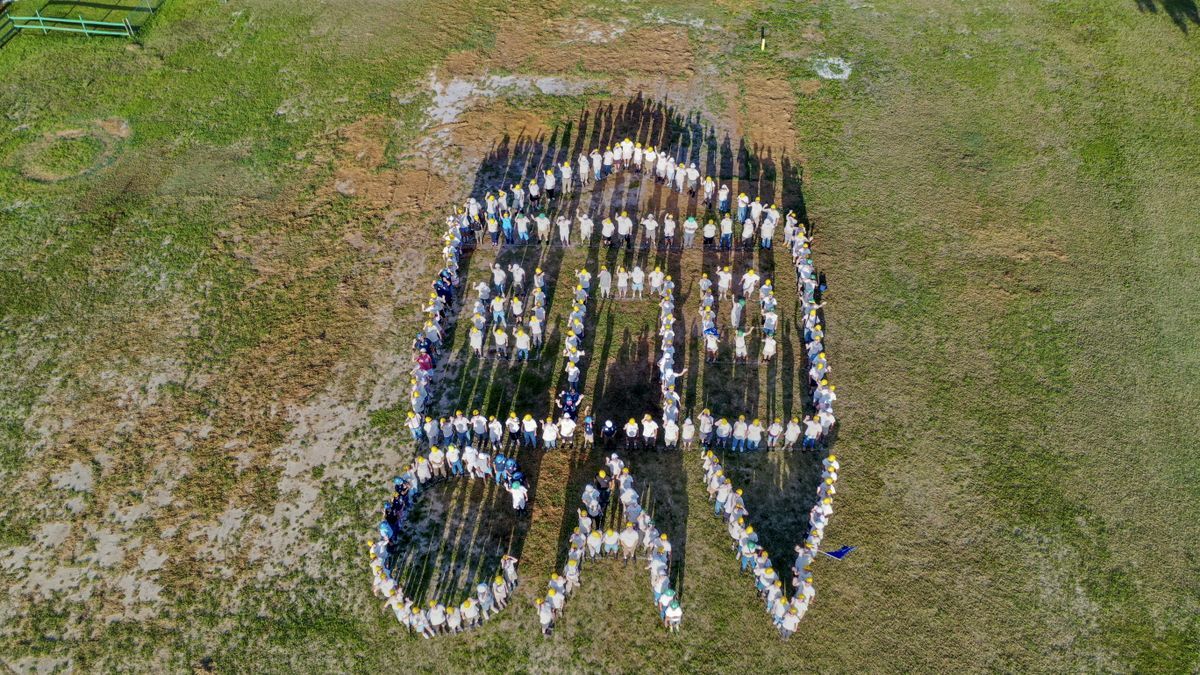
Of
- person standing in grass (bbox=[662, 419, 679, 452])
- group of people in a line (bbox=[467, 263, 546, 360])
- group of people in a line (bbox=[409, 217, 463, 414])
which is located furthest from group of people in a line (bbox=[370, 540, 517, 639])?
group of people in a line (bbox=[467, 263, 546, 360])

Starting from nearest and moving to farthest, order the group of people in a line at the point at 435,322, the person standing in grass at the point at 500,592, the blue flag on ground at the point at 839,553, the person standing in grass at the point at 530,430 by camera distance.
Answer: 1. the person standing in grass at the point at 500,592
2. the blue flag on ground at the point at 839,553
3. the person standing in grass at the point at 530,430
4. the group of people in a line at the point at 435,322

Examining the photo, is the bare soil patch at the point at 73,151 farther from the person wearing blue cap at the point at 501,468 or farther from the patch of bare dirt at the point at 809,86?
the patch of bare dirt at the point at 809,86

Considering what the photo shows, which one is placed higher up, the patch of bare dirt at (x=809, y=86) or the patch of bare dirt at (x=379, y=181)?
the patch of bare dirt at (x=809, y=86)

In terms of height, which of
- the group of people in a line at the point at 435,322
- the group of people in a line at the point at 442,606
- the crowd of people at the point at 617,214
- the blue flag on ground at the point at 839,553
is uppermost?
the crowd of people at the point at 617,214

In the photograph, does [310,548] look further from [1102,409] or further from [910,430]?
[1102,409]

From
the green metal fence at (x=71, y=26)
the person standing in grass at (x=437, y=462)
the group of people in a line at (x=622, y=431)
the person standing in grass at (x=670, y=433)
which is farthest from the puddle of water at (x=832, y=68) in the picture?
the green metal fence at (x=71, y=26)

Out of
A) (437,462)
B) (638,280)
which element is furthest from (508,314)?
(437,462)
